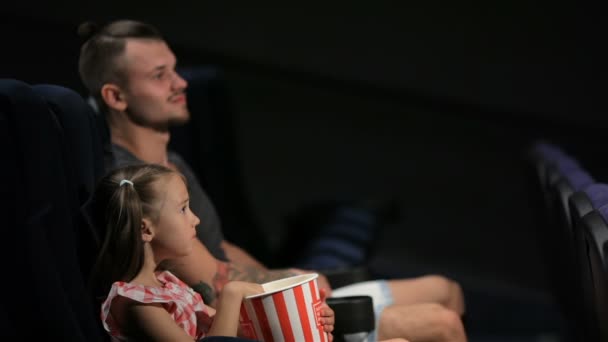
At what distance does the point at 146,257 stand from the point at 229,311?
6.5 inches

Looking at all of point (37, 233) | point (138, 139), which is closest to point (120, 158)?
point (138, 139)

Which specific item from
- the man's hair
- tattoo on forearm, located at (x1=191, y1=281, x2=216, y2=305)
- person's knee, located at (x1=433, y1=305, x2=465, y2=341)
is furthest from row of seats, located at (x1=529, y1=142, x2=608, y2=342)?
the man's hair

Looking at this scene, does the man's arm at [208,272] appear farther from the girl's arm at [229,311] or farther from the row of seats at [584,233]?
the row of seats at [584,233]

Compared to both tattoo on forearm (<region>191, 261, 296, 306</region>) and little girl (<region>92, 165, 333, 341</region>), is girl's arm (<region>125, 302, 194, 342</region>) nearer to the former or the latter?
little girl (<region>92, 165, 333, 341</region>)

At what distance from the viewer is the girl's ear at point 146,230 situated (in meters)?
1.50

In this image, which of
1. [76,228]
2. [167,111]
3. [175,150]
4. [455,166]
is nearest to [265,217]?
[455,166]

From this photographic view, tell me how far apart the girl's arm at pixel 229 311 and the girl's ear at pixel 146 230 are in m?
0.15

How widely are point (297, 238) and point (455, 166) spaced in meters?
1.30

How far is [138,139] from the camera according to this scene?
189 centimetres

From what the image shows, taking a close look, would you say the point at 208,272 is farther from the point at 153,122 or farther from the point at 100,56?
the point at 100,56

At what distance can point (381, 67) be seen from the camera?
427 cm

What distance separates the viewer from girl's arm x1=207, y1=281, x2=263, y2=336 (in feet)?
4.77

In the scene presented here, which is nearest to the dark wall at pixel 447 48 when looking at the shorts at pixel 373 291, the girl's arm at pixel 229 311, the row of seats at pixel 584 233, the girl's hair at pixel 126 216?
the row of seats at pixel 584 233

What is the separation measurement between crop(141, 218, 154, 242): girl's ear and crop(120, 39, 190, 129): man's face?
45 cm
